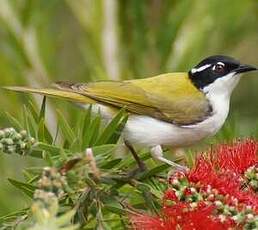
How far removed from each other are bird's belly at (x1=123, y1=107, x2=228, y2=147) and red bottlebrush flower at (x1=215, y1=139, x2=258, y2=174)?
0.73 meters

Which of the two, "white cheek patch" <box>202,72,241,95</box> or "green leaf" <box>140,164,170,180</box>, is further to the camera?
"white cheek patch" <box>202,72,241,95</box>

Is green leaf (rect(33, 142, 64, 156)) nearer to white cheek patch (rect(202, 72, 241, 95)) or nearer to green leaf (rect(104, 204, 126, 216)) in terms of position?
green leaf (rect(104, 204, 126, 216))

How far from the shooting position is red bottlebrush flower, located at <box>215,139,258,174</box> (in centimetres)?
201

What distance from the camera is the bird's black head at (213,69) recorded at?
3021mm

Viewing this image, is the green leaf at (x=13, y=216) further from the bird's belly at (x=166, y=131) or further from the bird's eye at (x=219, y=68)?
the bird's eye at (x=219, y=68)

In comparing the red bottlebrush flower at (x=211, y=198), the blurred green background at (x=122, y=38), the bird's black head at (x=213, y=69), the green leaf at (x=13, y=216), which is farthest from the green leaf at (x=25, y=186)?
the blurred green background at (x=122, y=38)

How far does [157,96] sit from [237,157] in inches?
37.6

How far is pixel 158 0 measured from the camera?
353 centimetres

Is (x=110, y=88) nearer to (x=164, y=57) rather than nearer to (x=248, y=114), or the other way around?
(x=164, y=57)

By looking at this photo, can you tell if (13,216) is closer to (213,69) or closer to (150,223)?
(150,223)

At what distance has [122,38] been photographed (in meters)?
3.70

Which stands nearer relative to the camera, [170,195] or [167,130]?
[170,195]

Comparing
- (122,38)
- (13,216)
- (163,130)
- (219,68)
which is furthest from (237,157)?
(122,38)

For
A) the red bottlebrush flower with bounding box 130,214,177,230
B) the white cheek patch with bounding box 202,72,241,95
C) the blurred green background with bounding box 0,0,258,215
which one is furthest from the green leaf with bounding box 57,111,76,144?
the blurred green background with bounding box 0,0,258,215
